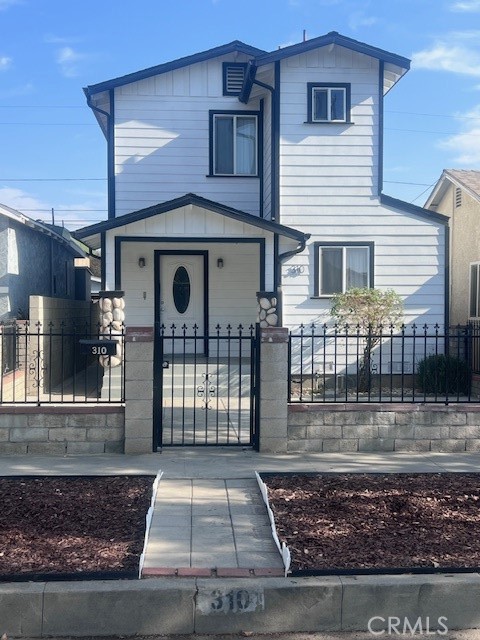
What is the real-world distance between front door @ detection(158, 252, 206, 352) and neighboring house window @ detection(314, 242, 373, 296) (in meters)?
3.00

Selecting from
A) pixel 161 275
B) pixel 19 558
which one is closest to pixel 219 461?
pixel 19 558

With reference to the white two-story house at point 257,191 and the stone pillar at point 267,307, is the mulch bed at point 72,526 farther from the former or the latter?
the white two-story house at point 257,191

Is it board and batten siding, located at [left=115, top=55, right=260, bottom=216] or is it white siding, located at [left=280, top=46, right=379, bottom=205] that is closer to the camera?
white siding, located at [left=280, top=46, right=379, bottom=205]

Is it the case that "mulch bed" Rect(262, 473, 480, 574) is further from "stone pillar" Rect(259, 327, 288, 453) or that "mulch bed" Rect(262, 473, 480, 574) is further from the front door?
the front door

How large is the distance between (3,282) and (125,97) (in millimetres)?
4997

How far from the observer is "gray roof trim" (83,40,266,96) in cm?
1484

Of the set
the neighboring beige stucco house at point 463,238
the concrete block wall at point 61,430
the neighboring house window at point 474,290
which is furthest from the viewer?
the neighboring beige stucco house at point 463,238

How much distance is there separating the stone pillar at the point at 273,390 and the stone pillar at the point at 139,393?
4.54 feet

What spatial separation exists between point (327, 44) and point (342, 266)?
437cm

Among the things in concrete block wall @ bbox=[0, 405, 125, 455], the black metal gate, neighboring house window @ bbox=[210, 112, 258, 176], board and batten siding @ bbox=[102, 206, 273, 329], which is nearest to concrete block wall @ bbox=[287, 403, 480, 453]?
the black metal gate

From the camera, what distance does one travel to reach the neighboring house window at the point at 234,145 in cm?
1534

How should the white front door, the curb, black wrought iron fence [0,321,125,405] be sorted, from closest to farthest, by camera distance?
the curb < black wrought iron fence [0,321,125,405] < the white front door

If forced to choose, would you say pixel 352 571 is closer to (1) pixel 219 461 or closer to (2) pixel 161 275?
(1) pixel 219 461

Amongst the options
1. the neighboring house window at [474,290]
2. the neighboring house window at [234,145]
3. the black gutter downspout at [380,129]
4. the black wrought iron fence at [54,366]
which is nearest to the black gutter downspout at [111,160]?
the neighboring house window at [234,145]
